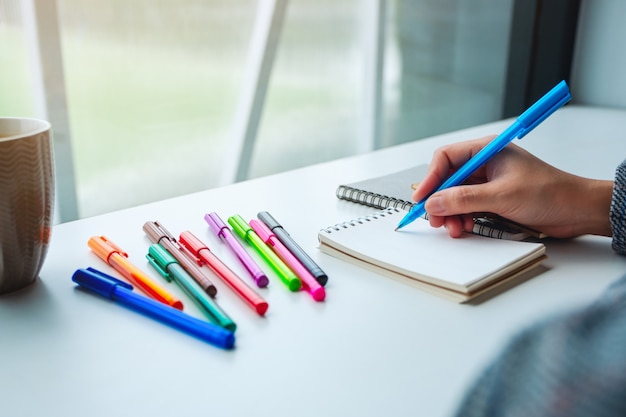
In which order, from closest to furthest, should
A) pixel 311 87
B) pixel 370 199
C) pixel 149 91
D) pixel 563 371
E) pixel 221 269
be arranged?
pixel 563 371
pixel 221 269
pixel 370 199
pixel 149 91
pixel 311 87

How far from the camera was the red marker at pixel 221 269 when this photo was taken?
1.81ft

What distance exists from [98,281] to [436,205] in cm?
35

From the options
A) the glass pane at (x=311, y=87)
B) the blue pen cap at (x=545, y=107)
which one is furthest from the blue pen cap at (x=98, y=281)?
the glass pane at (x=311, y=87)

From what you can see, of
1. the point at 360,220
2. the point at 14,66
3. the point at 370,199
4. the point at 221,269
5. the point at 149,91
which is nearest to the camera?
the point at 221,269

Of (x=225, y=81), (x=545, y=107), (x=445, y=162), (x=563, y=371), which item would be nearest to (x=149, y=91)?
(x=225, y=81)

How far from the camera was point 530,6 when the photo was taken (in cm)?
179

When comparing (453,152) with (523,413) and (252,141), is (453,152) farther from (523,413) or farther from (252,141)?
(252,141)

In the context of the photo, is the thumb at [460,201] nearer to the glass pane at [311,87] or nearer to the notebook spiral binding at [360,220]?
the notebook spiral binding at [360,220]

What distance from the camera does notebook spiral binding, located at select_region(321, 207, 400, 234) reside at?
0.69m

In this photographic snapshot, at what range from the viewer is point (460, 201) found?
66 centimetres

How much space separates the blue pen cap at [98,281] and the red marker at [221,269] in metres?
0.08

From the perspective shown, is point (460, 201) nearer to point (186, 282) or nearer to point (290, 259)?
point (290, 259)

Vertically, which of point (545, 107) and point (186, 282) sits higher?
point (545, 107)

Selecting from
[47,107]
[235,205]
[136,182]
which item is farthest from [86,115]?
[235,205]
